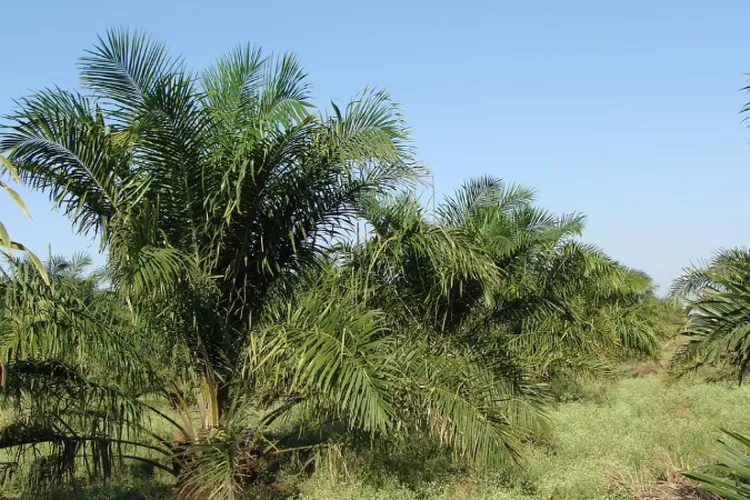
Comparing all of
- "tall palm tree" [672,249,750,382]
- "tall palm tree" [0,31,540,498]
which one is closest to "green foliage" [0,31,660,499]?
"tall palm tree" [0,31,540,498]

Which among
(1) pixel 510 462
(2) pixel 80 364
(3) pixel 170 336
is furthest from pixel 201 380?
(1) pixel 510 462

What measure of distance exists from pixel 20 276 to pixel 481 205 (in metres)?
6.95

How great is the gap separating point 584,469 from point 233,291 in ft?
14.6

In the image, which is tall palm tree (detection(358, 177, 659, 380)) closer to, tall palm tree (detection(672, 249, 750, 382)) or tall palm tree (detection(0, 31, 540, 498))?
tall palm tree (detection(0, 31, 540, 498))

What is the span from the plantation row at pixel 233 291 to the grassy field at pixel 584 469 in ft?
2.27

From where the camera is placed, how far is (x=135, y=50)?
6.36 metres

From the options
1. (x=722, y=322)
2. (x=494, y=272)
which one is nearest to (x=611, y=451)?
(x=494, y=272)

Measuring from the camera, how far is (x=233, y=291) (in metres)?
6.89

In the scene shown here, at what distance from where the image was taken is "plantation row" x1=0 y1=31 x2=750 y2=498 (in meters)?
5.72

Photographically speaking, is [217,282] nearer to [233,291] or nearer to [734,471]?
[233,291]

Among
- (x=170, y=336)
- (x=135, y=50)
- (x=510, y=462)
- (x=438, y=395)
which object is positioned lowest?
(x=510, y=462)

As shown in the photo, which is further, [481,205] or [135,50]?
[481,205]

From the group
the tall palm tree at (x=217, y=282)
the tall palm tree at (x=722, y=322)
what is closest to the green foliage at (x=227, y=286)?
the tall palm tree at (x=217, y=282)

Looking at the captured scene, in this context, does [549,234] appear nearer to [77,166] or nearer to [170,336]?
[170,336]
